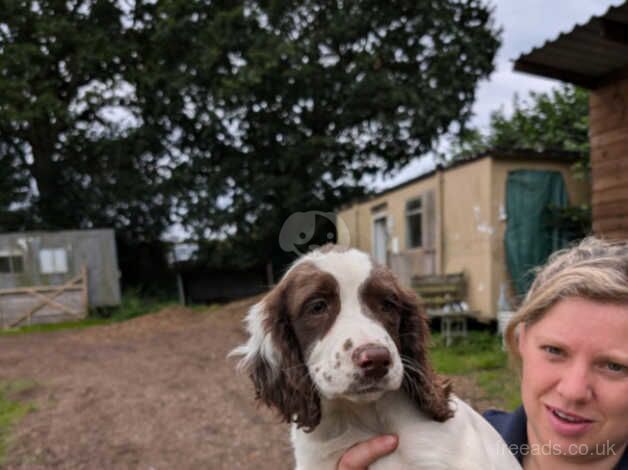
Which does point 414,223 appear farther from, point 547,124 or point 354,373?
point 354,373

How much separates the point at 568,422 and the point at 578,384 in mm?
145

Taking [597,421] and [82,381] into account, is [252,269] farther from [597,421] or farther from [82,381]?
Answer: [597,421]

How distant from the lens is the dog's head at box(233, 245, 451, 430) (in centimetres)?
162

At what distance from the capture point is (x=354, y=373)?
1589 millimetres

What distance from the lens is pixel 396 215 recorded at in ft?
40.9

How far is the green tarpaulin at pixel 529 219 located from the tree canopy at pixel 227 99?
363 inches

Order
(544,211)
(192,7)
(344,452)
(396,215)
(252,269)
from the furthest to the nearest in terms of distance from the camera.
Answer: (252,269)
(192,7)
(396,215)
(544,211)
(344,452)

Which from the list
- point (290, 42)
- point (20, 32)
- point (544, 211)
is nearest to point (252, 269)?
point (290, 42)

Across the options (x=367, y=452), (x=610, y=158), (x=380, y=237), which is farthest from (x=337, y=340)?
(x=380, y=237)

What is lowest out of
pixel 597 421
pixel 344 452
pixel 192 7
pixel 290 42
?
pixel 344 452

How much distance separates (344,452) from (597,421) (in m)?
0.77

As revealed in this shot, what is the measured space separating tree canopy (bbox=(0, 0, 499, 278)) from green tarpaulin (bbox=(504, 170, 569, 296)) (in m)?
9.22

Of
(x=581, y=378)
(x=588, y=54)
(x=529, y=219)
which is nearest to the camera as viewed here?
(x=581, y=378)

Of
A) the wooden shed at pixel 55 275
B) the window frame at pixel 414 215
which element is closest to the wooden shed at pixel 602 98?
the window frame at pixel 414 215
